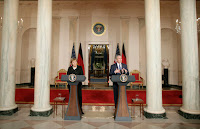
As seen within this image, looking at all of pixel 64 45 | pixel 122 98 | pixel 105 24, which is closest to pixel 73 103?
pixel 122 98

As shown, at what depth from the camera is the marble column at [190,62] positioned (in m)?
3.90

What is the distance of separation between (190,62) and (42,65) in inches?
183

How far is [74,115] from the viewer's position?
12.1ft

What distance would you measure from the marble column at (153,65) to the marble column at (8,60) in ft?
14.3

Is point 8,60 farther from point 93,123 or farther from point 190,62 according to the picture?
point 190,62

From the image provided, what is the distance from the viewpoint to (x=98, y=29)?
31.3 feet

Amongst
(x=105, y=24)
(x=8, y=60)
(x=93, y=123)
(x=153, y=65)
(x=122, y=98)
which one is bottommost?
(x=93, y=123)

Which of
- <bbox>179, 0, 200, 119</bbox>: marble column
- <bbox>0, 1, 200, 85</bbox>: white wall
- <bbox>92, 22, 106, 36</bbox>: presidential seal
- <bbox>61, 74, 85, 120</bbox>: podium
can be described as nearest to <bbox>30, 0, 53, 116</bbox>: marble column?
<bbox>61, 74, 85, 120</bbox>: podium

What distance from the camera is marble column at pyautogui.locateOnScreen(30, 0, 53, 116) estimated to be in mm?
4023

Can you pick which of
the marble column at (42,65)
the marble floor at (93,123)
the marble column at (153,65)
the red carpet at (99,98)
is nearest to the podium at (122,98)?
the marble floor at (93,123)

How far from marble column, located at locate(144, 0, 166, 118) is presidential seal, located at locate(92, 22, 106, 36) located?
5556 millimetres

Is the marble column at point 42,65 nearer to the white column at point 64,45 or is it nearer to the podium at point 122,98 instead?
the podium at point 122,98

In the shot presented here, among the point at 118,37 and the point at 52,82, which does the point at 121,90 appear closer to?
the point at 118,37

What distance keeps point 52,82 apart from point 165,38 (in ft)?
30.1
